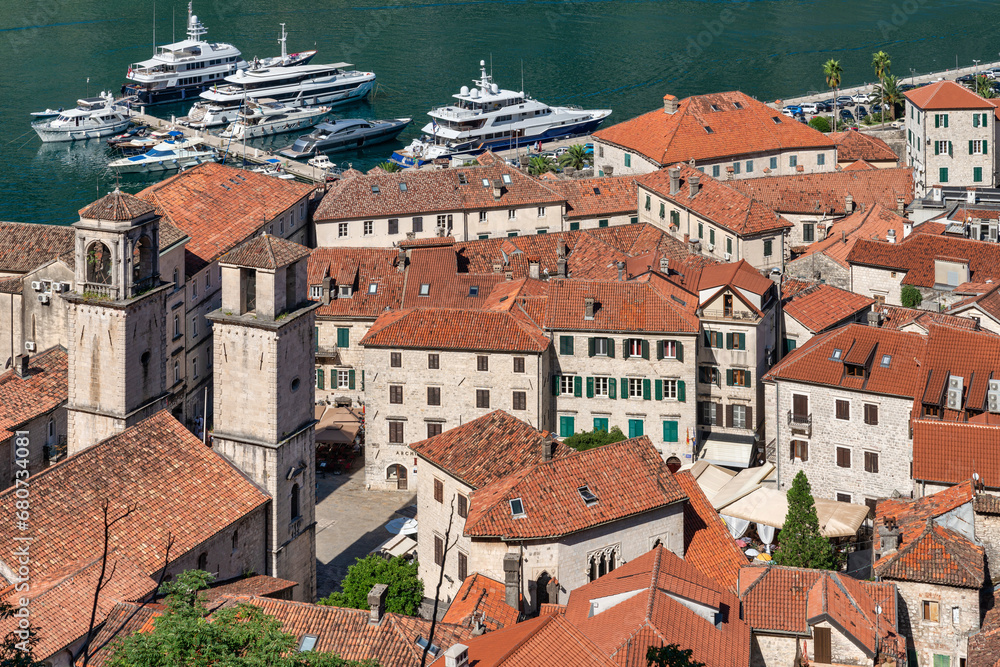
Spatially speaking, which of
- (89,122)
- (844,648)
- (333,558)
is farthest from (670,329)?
(89,122)

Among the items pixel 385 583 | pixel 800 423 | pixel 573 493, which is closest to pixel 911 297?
pixel 800 423

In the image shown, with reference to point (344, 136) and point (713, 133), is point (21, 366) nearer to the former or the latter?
point (713, 133)

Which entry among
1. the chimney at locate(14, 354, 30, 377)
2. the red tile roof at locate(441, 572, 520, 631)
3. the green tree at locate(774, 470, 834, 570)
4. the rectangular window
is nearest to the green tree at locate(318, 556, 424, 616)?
the red tile roof at locate(441, 572, 520, 631)

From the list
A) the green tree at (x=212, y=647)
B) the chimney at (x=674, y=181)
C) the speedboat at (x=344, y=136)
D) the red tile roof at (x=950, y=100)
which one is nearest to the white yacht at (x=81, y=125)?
the speedboat at (x=344, y=136)

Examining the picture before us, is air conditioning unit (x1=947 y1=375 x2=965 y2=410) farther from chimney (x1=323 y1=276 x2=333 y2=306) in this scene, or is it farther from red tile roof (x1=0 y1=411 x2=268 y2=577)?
chimney (x1=323 y1=276 x2=333 y2=306)

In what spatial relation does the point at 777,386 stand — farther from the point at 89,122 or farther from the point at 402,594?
the point at 89,122
